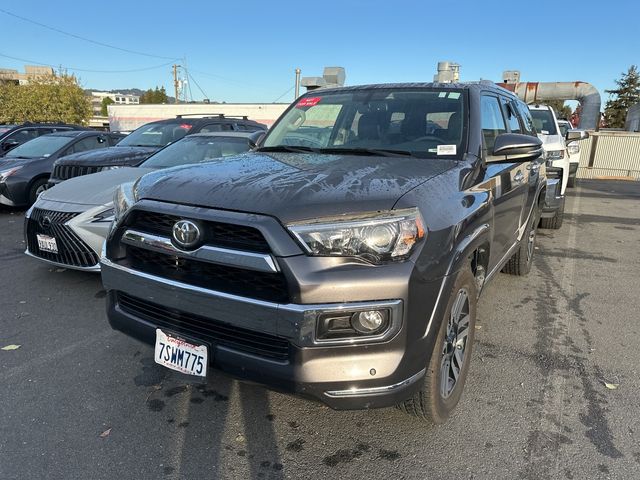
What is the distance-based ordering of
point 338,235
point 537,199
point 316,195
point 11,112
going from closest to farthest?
point 338,235, point 316,195, point 537,199, point 11,112

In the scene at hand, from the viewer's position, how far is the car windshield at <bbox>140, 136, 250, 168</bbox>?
5.86m

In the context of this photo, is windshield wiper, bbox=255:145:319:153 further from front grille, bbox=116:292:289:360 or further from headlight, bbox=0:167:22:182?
headlight, bbox=0:167:22:182

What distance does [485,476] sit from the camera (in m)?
2.26

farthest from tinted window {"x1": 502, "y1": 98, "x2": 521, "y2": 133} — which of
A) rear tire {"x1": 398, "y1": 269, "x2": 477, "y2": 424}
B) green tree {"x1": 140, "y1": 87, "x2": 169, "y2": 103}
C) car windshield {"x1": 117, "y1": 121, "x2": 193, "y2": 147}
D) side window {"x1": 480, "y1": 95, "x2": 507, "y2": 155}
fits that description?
green tree {"x1": 140, "y1": 87, "x2": 169, "y2": 103}

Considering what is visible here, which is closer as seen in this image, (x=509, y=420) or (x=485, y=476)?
(x=485, y=476)

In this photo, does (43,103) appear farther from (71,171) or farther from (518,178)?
(518,178)

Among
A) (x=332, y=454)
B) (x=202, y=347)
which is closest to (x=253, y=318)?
(x=202, y=347)

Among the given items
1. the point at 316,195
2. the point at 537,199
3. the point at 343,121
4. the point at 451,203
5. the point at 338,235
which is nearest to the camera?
the point at 338,235

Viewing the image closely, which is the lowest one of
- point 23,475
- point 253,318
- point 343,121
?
point 23,475

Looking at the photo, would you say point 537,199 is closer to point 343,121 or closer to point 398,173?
point 343,121

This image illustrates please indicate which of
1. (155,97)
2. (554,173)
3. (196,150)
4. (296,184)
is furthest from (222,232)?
(155,97)

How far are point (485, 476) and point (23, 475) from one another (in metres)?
Result: 2.18

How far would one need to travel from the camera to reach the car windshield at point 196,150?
5.86m

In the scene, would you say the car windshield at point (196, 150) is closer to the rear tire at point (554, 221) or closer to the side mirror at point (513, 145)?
the side mirror at point (513, 145)
